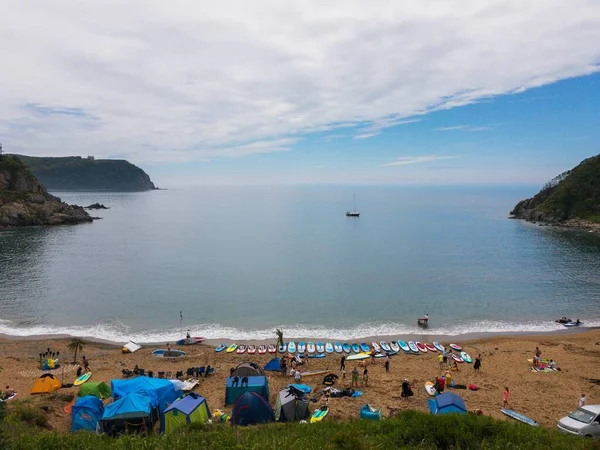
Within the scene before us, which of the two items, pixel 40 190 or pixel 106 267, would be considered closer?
pixel 106 267

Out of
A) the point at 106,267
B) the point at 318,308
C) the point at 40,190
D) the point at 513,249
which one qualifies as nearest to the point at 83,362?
the point at 318,308

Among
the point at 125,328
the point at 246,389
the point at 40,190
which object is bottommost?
the point at 125,328

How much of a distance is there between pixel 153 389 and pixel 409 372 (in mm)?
15932

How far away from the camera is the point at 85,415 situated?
16.8 metres

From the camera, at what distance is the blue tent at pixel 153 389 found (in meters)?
17.8

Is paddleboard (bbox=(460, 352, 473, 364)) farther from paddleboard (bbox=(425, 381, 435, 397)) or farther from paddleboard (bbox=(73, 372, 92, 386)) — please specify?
paddleboard (bbox=(73, 372, 92, 386))

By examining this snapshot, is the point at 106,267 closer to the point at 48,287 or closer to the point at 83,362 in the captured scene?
the point at 48,287

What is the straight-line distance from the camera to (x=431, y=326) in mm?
36688

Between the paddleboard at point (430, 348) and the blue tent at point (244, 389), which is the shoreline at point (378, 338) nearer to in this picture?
the paddleboard at point (430, 348)

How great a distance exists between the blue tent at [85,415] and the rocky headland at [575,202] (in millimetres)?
99580

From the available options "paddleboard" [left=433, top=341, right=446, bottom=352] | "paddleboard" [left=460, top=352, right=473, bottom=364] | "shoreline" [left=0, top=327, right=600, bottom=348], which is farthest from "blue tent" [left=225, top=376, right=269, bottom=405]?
"paddleboard" [left=433, top=341, right=446, bottom=352]

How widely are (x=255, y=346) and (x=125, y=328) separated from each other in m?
14.1

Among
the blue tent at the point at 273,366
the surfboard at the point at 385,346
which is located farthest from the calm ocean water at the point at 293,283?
the blue tent at the point at 273,366

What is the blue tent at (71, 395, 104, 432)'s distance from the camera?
16625mm
